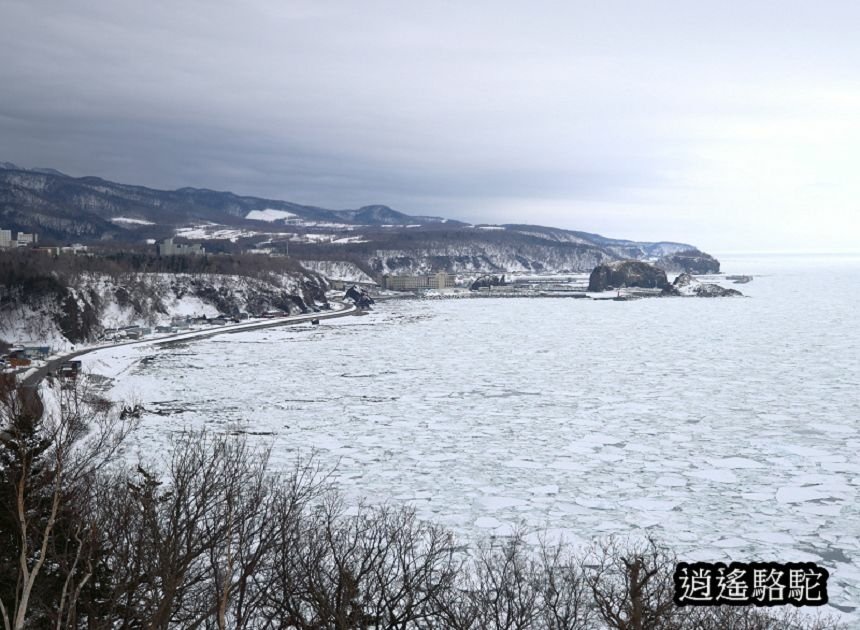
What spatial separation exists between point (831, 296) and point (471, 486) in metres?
83.5

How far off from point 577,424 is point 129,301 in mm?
61001

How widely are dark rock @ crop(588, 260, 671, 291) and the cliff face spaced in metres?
50.0

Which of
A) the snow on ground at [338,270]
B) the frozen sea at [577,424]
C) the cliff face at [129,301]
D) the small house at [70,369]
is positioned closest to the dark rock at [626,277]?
the snow on ground at [338,270]

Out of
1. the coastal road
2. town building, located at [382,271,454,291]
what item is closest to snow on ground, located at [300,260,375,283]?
town building, located at [382,271,454,291]

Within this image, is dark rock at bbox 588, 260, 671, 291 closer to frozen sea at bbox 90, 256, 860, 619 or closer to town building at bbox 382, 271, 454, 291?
town building at bbox 382, 271, 454, 291

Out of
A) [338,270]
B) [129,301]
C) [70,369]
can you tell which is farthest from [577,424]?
[338,270]

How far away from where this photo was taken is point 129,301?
72812 millimetres

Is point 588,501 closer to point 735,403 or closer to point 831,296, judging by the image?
point 735,403

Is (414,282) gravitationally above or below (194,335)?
above

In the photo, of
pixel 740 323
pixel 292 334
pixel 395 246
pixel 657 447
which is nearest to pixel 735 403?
pixel 657 447

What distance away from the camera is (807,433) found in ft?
68.6

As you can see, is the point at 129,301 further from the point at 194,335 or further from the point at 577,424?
the point at 577,424

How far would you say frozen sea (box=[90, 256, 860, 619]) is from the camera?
46.8 ft

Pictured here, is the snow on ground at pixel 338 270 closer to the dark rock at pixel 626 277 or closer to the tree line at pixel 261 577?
the dark rock at pixel 626 277
